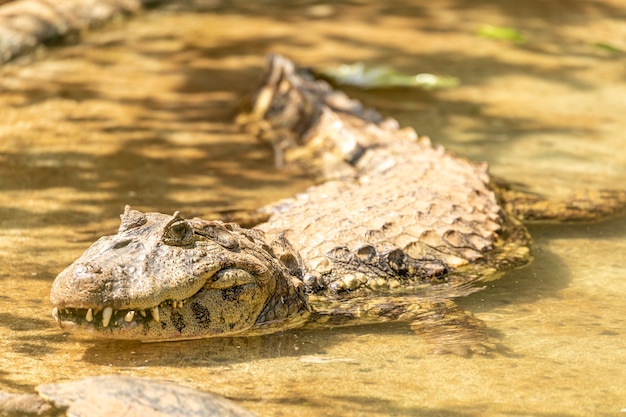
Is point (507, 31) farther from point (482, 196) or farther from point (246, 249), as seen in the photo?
point (246, 249)

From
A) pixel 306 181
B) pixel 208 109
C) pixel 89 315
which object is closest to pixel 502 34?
pixel 208 109

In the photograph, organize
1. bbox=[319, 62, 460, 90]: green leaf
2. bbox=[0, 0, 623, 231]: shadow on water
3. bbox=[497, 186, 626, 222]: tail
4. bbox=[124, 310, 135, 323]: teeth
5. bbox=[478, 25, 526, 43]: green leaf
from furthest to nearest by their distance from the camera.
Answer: bbox=[478, 25, 526, 43]: green leaf
bbox=[319, 62, 460, 90]: green leaf
bbox=[0, 0, 623, 231]: shadow on water
bbox=[497, 186, 626, 222]: tail
bbox=[124, 310, 135, 323]: teeth

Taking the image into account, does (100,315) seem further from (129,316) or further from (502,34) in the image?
(502,34)

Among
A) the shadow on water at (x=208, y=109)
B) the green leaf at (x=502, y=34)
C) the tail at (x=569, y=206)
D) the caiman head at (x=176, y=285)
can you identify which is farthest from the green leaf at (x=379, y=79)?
the caiman head at (x=176, y=285)

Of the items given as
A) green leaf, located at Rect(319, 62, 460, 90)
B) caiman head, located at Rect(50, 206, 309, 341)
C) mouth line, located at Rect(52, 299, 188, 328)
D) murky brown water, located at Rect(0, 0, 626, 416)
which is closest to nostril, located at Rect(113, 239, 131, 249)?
caiman head, located at Rect(50, 206, 309, 341)

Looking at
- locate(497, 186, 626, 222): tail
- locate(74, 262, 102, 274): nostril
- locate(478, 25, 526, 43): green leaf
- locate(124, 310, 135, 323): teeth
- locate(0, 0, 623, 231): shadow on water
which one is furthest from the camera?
locate(478, 25, 526, 43): green leaf

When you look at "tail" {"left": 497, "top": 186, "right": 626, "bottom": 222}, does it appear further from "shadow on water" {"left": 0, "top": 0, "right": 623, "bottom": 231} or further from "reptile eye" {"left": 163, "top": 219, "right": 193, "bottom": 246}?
"reptile eye" {"left": 163, "top": 219, "right": 193, "bottom": 246}
